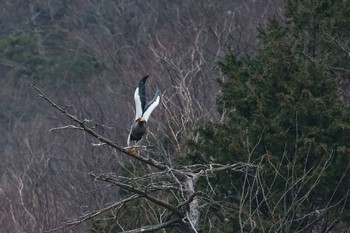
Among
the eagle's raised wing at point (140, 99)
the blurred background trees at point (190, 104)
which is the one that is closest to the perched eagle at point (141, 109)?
the eagle's raised wing at point (140, 99)

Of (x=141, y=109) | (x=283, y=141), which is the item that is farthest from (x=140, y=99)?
(x=283, y=141)

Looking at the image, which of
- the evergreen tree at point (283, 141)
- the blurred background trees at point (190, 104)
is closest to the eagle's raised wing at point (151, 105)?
the blurred background trees at point (190, 104)

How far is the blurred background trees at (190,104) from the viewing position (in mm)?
14078

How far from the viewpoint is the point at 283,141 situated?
14375 mm

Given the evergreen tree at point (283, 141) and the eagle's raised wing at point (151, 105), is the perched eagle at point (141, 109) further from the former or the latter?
the evergreen tree at point (283, 141)

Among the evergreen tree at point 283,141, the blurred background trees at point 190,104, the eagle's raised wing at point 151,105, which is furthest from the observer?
the blurred background trees at point 190,104

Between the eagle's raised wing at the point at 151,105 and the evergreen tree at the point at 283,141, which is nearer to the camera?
the eagle's raised wing at the point at 151,105

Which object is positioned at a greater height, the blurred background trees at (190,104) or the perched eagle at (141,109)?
the perched eagle at (141,109)

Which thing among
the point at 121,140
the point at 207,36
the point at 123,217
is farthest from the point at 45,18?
the point at 123,217

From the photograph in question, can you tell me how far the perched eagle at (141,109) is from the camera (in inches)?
501

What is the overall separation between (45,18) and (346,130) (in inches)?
1076

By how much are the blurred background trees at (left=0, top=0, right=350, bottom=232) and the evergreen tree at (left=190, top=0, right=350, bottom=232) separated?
0.6 inches

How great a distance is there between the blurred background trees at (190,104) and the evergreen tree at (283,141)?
0.02 m

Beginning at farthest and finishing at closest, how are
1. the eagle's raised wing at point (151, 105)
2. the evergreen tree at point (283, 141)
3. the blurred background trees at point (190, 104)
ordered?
1. the blurred background trees at point (190, 104)
2. the evergreen tree at point (283, 141)
3. the eagle's raised wing at point (151, 105)
